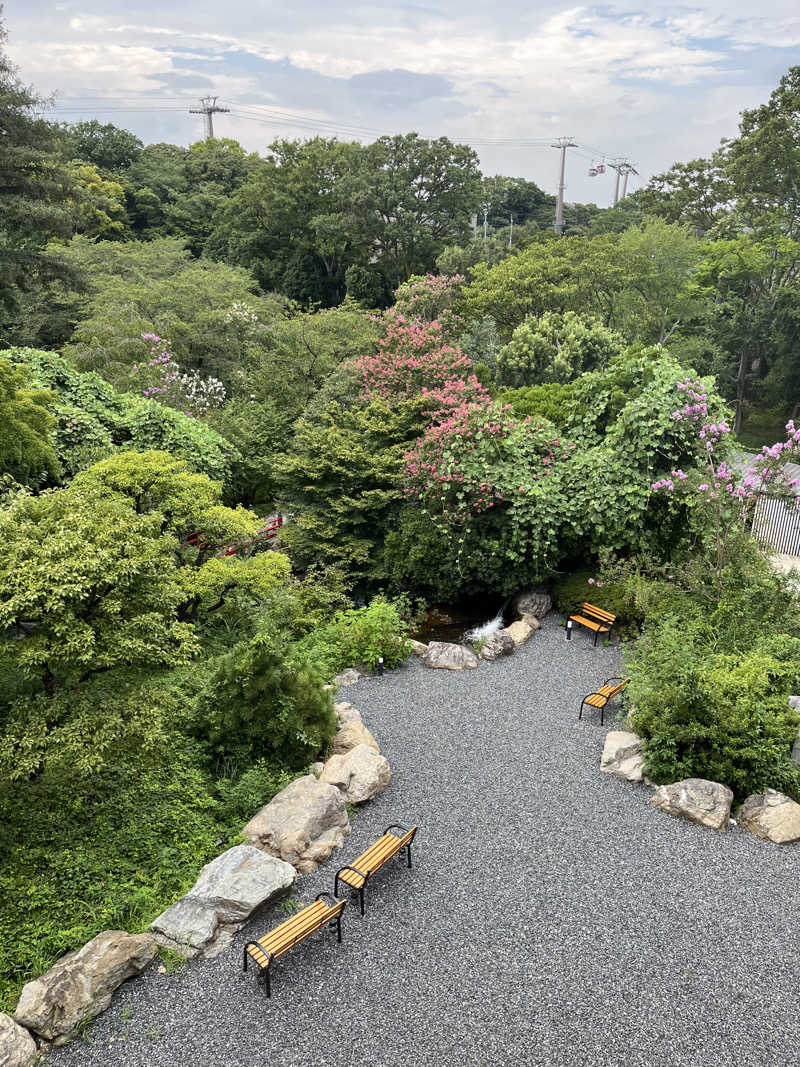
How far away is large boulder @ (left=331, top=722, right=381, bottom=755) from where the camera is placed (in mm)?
8820

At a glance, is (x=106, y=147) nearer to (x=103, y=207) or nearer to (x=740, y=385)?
(x=103, y=207)

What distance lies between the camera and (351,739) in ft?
29.3

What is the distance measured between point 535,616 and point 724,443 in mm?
4772

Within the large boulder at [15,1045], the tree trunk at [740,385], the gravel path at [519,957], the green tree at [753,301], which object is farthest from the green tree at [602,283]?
→ the large boulder at [15,1045]

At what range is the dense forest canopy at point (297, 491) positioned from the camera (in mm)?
6387

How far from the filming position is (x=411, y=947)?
19.7 feet

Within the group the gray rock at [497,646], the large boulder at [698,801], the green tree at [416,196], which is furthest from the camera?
the green tree at [416,196]

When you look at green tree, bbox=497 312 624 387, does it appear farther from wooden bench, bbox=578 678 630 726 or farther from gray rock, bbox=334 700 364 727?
gray rock, bbox=334 700 364 727

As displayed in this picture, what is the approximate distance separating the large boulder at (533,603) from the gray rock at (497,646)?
4.59ft

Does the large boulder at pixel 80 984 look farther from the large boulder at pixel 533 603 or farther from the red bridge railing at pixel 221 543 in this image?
the large boulder at pixel 533 603

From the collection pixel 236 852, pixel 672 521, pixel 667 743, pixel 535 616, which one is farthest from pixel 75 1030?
pixel 672 521

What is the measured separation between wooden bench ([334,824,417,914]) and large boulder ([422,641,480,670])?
453 cm

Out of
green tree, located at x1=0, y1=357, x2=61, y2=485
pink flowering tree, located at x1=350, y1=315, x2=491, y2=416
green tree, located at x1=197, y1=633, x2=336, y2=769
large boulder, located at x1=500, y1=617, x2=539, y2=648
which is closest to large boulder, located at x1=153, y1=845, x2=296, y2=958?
green tree, located at x1=197, y1=633, x2=336, y2=769

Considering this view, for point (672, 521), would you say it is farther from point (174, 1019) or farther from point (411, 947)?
point (174, 1019)
